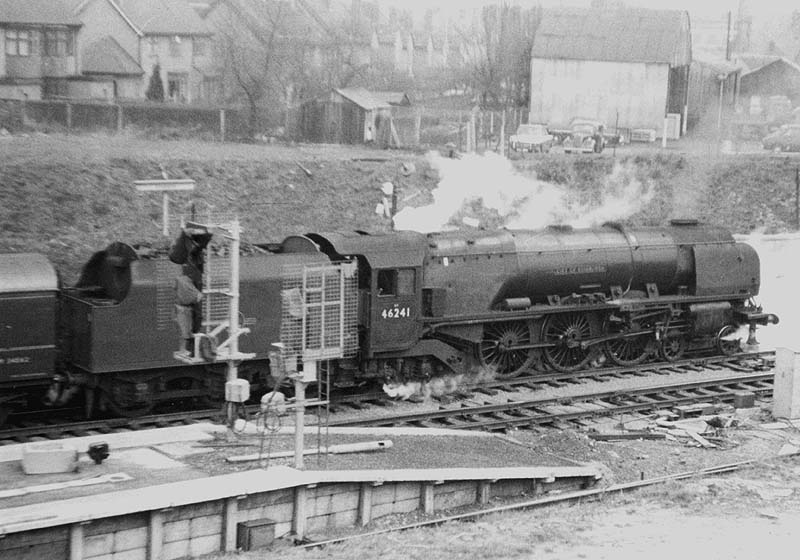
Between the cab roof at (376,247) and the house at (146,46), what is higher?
the house at (146,46)

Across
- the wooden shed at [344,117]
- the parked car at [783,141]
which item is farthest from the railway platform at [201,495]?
the parked car at [783,141]

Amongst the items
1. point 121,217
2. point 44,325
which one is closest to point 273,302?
point 44,325

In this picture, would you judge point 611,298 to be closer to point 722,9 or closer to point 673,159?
point 673,159

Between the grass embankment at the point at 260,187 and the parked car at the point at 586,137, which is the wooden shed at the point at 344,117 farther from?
the parked car at the point at 586,137

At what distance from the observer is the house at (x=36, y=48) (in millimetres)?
26016

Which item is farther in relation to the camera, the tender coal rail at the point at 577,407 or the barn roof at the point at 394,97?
the barn roof at the point at 394,97

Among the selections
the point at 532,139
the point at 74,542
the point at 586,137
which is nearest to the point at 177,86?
the point at 532,139

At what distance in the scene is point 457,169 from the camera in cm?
3203

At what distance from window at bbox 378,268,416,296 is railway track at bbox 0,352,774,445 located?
1.87 meters

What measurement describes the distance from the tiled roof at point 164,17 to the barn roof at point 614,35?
1230 cm

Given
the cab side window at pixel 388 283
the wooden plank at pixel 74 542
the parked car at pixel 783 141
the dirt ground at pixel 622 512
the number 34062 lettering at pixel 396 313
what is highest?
the parked car at pixel 783 141

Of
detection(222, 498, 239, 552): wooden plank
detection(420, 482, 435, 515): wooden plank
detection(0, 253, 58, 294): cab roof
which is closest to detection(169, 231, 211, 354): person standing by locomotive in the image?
detection(0, 253, 58, 294): cab roof

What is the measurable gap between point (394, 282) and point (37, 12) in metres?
12.7

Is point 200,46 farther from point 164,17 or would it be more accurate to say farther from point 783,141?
point 783,141
